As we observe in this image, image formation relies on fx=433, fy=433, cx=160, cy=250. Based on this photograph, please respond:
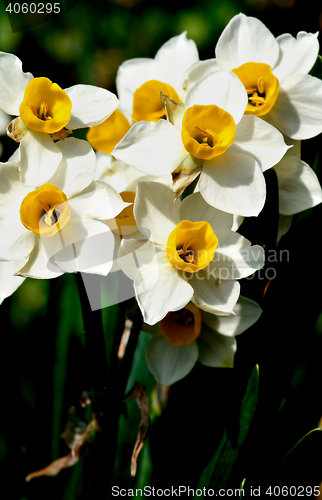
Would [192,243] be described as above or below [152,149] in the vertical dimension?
below

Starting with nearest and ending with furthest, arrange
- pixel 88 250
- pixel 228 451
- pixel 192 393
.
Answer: pixel 88 250 → pixel 228 451 → pixel 192 393

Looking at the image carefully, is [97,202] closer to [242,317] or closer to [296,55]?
[242,317]

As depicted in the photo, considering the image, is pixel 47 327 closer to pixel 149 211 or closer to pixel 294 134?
pixel 149 211

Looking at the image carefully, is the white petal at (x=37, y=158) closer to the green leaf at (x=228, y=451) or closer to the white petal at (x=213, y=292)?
the white petal at (x=213, y=292)

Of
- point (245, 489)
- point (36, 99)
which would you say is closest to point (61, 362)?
point (245, 489)

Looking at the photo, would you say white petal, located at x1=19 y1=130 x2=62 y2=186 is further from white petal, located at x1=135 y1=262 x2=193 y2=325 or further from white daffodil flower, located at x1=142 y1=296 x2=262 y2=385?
white daffodil flower, located at x1=142 y1=296 x2=262 y2=385

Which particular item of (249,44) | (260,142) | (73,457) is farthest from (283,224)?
(73,457)

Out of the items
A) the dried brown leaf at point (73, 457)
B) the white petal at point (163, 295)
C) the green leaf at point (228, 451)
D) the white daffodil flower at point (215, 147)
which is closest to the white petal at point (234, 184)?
the white daffodil flower at point (215, 147)

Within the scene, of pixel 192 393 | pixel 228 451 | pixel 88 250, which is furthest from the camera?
pixel 192 393
